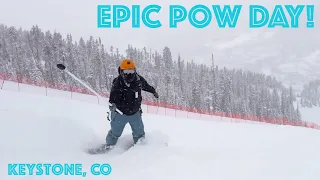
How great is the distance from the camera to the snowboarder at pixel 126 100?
4.94 metres

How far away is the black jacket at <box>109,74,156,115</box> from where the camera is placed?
16.5 feet

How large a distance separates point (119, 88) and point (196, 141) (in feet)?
6.50

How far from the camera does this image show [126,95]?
5094mm

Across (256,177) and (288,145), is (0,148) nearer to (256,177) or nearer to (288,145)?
(256,177)

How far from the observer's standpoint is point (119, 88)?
5.02m

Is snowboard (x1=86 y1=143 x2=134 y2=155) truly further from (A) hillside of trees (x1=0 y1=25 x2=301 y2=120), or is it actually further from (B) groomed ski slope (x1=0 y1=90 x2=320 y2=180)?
(A) hillside of trees (x1=0 y1=25 x2=301 y2=120)

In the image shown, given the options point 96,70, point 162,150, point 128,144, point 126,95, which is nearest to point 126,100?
point 126,95

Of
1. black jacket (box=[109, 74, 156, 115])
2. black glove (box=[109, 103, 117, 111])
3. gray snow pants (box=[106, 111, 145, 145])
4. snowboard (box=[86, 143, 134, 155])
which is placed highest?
black jacket (box=[109, 74, 156, 115])

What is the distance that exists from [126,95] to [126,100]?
0.09 m

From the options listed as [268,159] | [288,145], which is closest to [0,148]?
[268,159]

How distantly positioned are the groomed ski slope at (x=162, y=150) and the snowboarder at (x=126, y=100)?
0.33m

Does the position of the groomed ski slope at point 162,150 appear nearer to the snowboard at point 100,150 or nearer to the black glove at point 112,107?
the snowboard at point 100,150

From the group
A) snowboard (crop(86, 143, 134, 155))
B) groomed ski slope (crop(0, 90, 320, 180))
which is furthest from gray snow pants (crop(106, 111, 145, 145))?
groomed ski slope (crop(0, 90, 320, 180))

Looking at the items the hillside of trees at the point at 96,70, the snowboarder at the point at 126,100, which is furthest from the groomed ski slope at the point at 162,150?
the hillside of trees at the point at 96,70
